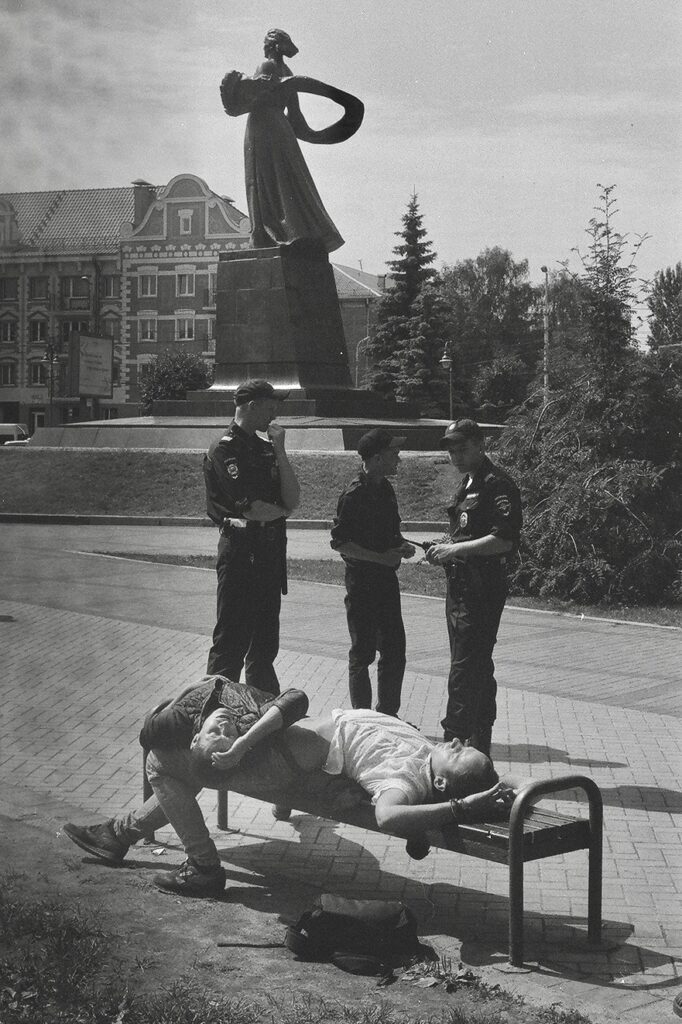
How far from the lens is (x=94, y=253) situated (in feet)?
21.1

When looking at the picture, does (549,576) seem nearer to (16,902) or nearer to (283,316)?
(16,902)

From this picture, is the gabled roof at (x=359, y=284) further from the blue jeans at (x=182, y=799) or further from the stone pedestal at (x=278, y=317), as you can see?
the blue jeans at (x=182, y=799)

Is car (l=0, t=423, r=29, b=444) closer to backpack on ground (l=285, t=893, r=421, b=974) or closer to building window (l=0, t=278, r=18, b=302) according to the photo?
building window (l=0, t=278, r=18, b=302)

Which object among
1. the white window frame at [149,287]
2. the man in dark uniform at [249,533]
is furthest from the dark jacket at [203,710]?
the white window frame at [149,287]

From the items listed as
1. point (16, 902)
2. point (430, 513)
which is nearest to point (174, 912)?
point (16, 902)

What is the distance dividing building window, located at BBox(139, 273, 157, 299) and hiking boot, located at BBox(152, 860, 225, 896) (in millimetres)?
4064

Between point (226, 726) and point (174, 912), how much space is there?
0.64m

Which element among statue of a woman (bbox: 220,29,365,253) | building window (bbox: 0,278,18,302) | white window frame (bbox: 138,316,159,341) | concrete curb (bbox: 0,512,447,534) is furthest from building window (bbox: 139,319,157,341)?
statue of a woman (bbox: 220,29,365,253)

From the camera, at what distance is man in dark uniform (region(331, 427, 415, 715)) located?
6648 millimetres

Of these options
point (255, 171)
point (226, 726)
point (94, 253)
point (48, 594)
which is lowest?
point (48, 594)

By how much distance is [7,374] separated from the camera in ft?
20.7

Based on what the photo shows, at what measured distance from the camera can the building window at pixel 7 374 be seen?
6230 millimetres

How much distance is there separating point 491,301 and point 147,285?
2450 inches

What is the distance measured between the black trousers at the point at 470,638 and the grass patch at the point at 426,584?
4368 mm
